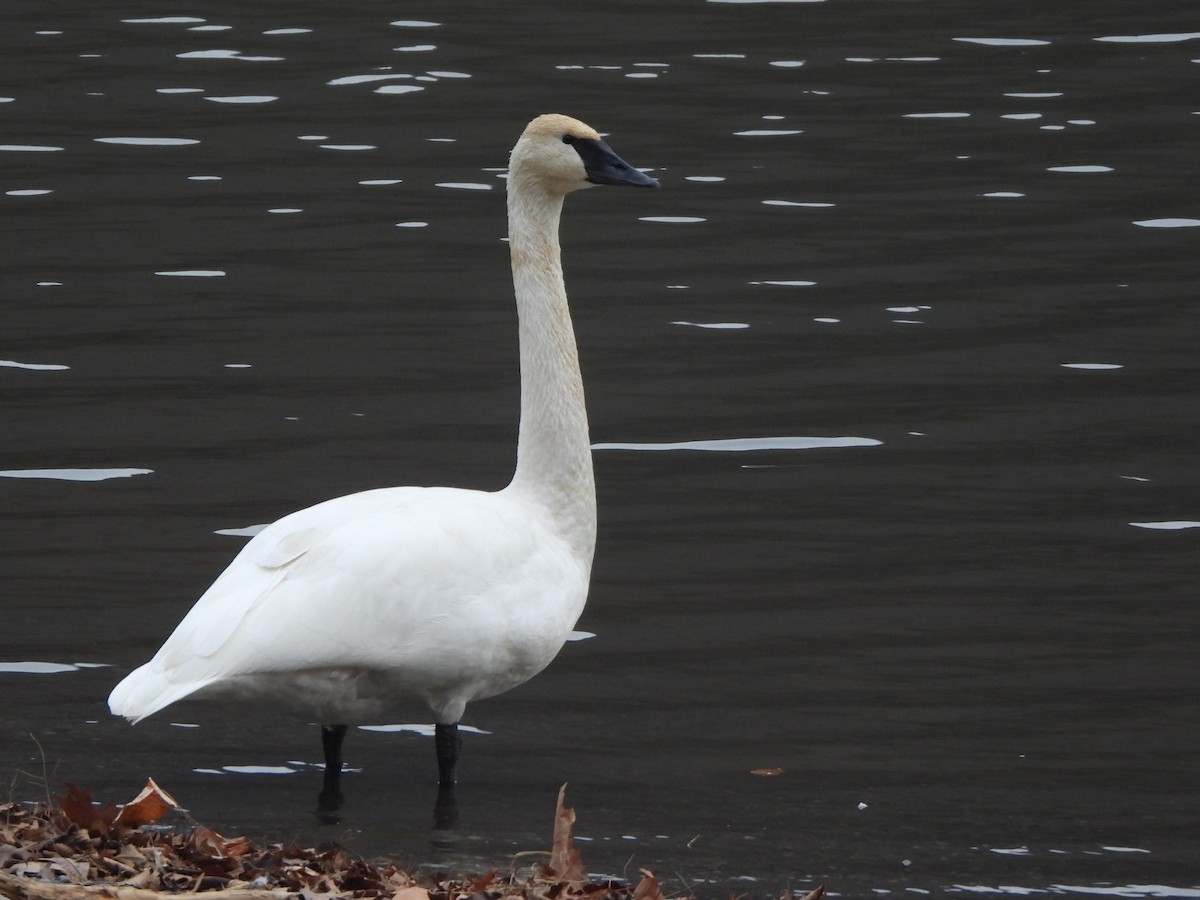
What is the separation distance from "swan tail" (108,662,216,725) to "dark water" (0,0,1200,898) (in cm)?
70

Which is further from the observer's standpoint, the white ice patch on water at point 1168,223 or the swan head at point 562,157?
the white ice patch on water at point 1168,223

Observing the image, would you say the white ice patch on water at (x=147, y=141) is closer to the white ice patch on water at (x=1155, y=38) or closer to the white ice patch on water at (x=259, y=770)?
the white ice patch on water at (x=1155, y=38)

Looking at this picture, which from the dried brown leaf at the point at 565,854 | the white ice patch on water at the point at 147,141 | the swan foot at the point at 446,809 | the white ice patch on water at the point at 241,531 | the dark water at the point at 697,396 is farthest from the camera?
the white ice patch on water at the point at 147,141

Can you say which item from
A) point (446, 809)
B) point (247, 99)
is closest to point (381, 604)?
point (446, 809)

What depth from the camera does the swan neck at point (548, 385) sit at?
776 centimetres

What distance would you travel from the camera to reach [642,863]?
6.88 meters

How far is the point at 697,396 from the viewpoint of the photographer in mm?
12047

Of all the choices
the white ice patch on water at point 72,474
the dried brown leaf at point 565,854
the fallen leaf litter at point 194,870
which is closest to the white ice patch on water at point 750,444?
the white ice patch on water at point 72,474

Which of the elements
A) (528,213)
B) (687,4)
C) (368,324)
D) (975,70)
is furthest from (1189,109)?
(528,213)

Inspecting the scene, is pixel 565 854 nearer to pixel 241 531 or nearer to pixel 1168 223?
pixel 241 531

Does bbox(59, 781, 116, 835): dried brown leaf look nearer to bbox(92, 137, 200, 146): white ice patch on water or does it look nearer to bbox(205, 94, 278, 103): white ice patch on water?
bbox(92, 137, 200, 146): white ice patch on water

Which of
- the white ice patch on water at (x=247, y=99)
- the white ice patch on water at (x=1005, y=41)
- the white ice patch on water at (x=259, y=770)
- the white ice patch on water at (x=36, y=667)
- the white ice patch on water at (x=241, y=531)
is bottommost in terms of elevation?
the white ice patch on water at (x=259, y=770)

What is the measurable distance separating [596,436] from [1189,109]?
8214 mm

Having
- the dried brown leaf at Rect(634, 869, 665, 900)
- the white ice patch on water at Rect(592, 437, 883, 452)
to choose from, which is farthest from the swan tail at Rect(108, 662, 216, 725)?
the white ice patch on water at Rect(592, 437, 883, 452)
